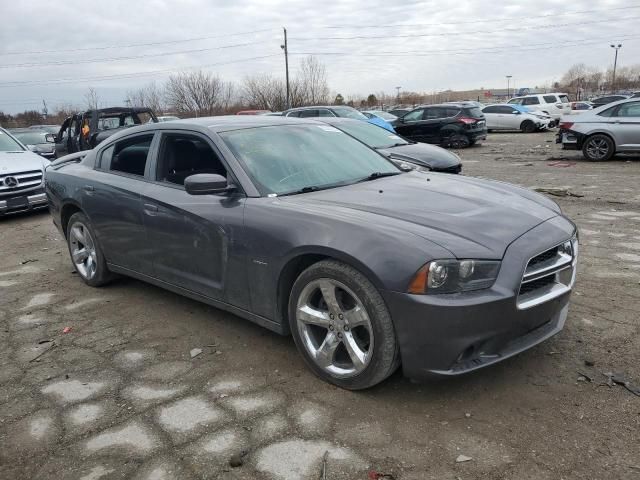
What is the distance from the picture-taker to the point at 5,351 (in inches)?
157

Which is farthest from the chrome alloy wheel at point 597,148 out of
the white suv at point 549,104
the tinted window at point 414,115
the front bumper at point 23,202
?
the white suv at point 549,104

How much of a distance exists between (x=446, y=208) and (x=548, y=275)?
681 mm

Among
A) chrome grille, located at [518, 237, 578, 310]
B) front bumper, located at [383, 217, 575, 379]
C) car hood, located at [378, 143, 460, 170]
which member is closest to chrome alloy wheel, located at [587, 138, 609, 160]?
car hood, located at [378, 143, 460, 170]

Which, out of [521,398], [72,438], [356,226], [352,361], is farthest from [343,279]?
[72,438]

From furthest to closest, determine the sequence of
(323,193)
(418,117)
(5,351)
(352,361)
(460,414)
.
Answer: (418,117), (5,351), (323,193), (352,361), (460,414)

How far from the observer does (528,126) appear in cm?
2559

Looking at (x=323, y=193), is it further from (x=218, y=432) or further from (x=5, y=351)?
(x=5, y=351)

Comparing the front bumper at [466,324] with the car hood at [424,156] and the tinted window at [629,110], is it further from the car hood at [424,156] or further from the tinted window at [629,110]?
the tinted window at [629,110]

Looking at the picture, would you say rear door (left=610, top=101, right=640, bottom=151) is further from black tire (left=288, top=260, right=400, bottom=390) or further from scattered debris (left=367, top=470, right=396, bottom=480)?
scattered debris (left=367, top=470, right=396, bottom=480)

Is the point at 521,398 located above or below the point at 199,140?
below

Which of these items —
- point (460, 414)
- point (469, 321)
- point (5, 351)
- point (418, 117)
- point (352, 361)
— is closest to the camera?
point (469, 321)

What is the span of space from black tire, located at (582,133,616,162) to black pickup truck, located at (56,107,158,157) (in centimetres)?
1052

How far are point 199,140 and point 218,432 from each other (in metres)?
2.18

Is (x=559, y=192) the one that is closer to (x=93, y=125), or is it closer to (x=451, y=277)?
(x=451, y=277)
